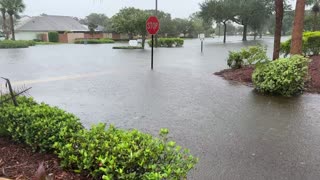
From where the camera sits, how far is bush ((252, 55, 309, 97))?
24.3 feet

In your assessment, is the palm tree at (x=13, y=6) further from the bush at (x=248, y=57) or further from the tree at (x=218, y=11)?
the bush at (x=248, y=57)

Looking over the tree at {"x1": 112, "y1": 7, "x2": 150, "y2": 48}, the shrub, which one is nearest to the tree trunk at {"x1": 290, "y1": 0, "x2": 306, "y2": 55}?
the shrub

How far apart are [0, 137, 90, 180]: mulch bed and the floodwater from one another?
1.26 metres

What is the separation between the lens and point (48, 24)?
5697 cm

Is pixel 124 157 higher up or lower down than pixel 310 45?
lower down

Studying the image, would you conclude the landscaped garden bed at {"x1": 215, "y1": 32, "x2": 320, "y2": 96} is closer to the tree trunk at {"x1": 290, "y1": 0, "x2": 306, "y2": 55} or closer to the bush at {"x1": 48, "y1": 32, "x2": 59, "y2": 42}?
the tree trunk at {"x1": 290, "y1": 0, "x2": 306, "y2": 55}

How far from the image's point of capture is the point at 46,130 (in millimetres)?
3023

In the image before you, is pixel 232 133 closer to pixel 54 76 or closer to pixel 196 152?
pixel 196 152

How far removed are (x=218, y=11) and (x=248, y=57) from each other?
109 feet

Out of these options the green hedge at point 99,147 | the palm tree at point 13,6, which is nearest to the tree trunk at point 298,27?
the green hedge at point 99,147

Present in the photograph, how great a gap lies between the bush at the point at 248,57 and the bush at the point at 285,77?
1.00 meters

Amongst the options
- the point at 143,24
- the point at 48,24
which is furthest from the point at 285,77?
the point at 48,24

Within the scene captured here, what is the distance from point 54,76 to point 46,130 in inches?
313

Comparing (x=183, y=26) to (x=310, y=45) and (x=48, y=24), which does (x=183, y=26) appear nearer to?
(x=48, y=24)
